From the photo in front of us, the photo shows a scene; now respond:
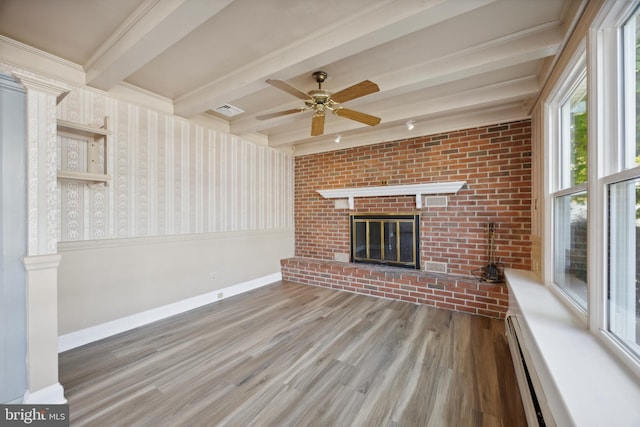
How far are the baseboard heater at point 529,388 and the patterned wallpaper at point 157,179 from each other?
Answer: 344cm

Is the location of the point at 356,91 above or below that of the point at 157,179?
→ above

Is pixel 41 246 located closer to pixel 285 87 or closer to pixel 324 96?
pixel 285 87

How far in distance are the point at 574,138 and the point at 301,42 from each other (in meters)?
2.13

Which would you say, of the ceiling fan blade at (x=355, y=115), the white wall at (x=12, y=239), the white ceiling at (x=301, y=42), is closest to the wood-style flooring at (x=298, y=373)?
the white wall at (x=12, y=239)

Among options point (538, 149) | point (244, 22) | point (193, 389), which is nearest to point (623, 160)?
point (538, 149)

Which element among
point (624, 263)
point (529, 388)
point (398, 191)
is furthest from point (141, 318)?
point (624, 263)

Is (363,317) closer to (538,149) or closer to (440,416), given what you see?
(440,416)

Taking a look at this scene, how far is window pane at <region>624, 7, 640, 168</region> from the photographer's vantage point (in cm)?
108

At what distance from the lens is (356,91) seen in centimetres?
200

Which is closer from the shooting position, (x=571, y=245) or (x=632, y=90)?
(x=632, y=90)

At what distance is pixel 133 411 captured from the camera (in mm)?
1541

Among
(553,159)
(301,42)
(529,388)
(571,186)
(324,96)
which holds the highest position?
(301,42)

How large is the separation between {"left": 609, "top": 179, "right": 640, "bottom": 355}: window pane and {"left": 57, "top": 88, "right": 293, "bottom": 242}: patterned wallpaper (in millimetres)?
3603

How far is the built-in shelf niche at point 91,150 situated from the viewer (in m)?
2.10
